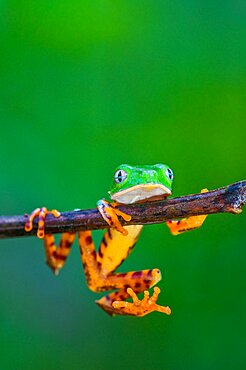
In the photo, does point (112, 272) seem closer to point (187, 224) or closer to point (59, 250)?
point (59, 250)

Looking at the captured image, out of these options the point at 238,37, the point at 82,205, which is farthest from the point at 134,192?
the point at 238,37

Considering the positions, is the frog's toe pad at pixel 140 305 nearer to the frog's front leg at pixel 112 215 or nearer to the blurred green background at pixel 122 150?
the frog's front leg at pixel 112 215

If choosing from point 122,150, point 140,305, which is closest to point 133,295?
point 140,305

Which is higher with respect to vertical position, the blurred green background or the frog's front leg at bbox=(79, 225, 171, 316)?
the blurred green background

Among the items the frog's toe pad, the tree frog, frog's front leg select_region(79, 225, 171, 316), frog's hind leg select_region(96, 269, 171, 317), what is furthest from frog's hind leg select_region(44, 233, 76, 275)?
the frog's toe pad

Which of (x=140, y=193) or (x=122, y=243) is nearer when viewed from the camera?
(x=140, y=193)

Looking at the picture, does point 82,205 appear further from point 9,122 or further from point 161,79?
point 161,79

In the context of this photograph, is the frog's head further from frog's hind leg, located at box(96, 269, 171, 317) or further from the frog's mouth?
frog's hind leg, located at box(96, 269, 171, 317)
